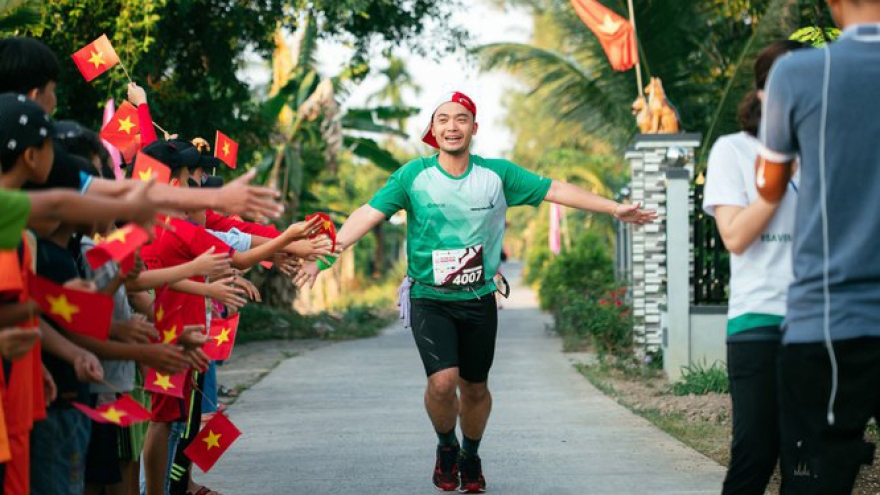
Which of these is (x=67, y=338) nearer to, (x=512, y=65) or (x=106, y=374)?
(x=106, y=374)

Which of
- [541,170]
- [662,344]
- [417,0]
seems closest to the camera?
[662,344]

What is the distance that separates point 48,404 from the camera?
448 cm

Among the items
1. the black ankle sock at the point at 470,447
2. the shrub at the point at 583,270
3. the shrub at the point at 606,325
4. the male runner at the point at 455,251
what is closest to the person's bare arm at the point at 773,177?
the male runner at the point at 455,251

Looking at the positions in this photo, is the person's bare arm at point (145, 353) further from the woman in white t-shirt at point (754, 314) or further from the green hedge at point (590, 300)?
the green hedge at point (590, 300)

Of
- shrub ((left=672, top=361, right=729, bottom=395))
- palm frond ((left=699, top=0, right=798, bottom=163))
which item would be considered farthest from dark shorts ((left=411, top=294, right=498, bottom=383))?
palm frond ((left=699, top=0, right=798, bottom=163))

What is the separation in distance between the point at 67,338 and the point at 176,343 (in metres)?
0.59

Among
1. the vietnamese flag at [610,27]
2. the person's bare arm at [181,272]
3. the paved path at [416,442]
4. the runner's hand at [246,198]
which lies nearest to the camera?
the runner's hand at [246,198]

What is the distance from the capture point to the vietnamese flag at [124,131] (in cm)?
742

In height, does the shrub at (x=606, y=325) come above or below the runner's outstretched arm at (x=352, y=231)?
below

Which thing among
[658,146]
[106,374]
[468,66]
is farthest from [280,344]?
[106,374]

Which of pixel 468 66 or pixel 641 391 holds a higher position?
pixel 468 66

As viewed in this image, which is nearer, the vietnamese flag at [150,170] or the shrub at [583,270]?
the vietnamese flag at [150,170]

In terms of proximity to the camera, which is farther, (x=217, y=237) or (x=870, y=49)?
(x=217, y=237)

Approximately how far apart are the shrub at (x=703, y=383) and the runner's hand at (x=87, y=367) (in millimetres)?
8297
